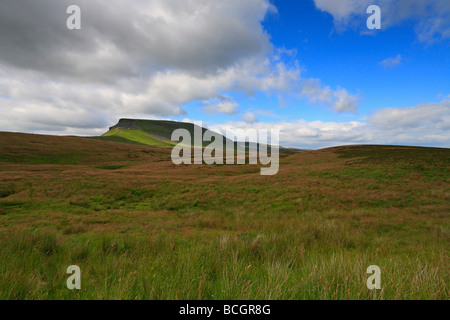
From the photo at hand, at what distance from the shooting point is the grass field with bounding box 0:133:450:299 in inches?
95.3

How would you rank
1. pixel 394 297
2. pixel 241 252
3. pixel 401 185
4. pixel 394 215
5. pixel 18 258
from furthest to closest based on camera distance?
pixel 401 185
pixel 394 215
pixel 241 252
pixel 18 258
pixel 394 297

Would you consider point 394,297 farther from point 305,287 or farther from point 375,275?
point 305,287

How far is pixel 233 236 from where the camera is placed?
5594 mm

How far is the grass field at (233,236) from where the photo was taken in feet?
7.94

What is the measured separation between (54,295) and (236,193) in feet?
57.3

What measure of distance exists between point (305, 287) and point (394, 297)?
0.92m
